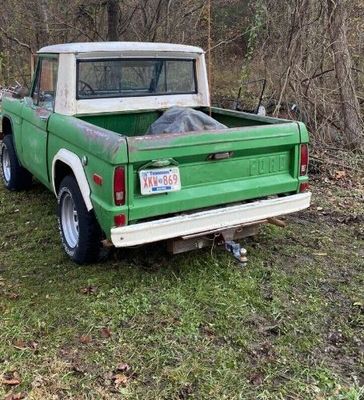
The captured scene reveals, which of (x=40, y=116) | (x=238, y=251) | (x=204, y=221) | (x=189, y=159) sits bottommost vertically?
(x=238, y=251)

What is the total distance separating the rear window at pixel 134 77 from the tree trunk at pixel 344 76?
3251mm

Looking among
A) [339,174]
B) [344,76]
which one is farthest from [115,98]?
[344,76]

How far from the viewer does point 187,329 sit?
328 cm

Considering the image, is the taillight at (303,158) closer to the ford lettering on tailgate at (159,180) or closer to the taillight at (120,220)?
the ford lettering on tailgate at (159,180)

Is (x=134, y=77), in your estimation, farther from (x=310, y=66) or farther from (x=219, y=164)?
(x=310, y=66)

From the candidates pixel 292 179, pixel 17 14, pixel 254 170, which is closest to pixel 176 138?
pixel 254 170

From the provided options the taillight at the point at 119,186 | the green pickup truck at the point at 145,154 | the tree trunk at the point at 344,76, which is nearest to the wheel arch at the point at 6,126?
the green pickup truck at the point at 145,154

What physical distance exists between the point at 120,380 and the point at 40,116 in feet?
9.15

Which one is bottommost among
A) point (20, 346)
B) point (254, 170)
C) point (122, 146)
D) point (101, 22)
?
point (20, 346)

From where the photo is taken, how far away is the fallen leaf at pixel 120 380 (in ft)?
9.17

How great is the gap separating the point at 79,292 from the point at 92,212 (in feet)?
2.02

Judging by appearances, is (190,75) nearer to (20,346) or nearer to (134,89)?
(134,89)

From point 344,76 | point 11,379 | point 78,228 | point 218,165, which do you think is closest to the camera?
point 11,379

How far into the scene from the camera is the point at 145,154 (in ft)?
11.1
